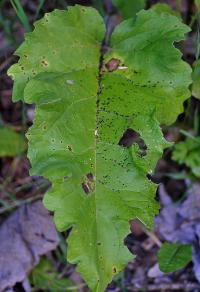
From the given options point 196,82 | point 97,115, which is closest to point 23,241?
point 97,115

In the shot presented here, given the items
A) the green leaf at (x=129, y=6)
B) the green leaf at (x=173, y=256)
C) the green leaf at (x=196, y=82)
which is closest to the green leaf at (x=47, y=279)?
the green leaf at (x=173, y=256)

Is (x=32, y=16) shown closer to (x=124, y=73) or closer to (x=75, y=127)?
(x=124, y=73)

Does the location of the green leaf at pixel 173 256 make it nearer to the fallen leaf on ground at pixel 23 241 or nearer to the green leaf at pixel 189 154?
the green leaf at pixel 189 154

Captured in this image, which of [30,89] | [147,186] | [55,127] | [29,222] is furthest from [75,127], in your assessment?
[29,222]

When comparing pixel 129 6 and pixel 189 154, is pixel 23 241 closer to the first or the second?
pixel 189 154

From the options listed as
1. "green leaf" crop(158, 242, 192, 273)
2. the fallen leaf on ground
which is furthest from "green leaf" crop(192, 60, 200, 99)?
the fallen leaf on ground
